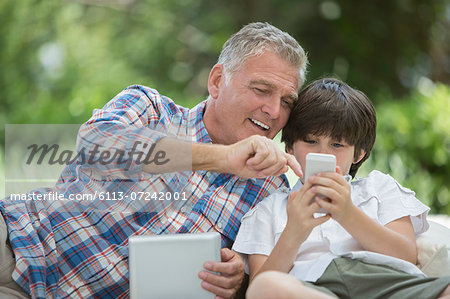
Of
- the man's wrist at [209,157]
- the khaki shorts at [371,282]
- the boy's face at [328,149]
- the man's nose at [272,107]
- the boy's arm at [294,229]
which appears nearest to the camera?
the khaki shorts at [371,282]

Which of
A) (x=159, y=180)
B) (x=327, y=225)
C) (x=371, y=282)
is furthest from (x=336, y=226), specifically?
(x=159, y=180)

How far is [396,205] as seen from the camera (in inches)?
85.0

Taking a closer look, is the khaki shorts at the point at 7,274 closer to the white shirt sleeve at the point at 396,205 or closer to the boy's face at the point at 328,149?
the boy's face at the point at 328,149

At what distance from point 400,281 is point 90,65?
24.9 ft

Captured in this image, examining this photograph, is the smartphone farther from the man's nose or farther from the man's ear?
the man's ear

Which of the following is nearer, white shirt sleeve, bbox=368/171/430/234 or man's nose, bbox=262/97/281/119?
white shirt sleeve, bbox=368/171/430/234

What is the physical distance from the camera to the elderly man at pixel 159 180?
2.10 metres

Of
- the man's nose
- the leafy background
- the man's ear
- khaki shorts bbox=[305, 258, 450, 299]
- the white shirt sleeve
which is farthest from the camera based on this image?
the leafy background

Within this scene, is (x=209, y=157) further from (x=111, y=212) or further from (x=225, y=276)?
(x=111, y=212)

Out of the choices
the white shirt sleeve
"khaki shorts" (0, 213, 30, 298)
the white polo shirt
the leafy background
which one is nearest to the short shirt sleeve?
the white polo shirt

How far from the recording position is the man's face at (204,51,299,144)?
2.41m

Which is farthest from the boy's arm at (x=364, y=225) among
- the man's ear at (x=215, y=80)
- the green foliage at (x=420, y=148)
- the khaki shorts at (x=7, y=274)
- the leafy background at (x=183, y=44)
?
the leafy background at (x=183, y=44)

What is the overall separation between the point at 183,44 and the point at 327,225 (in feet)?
24.4

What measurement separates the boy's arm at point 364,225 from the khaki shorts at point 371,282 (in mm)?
85
